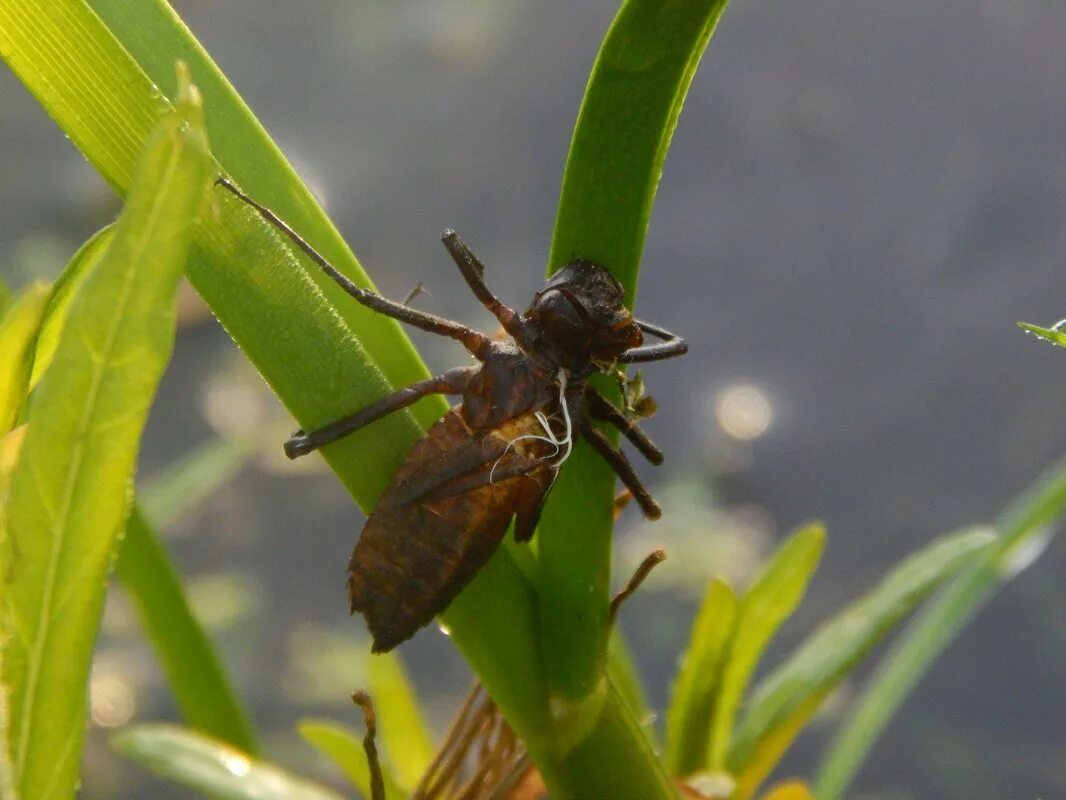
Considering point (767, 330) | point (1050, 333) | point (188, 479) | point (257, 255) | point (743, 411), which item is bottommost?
point (1050, 333)

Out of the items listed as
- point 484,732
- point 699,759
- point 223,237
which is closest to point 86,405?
point 223,237

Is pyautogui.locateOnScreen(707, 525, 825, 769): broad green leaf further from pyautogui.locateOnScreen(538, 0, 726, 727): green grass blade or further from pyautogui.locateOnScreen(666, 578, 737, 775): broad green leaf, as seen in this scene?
pyautogui.locateOnScreen(538, 0, 726, 727): green grass blade

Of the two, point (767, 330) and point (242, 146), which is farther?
point (767, 330)

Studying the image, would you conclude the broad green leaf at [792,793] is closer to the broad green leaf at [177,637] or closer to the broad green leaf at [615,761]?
the broad green leaf at [615,761]

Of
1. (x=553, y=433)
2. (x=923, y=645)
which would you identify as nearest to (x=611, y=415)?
(x=553, y=433)

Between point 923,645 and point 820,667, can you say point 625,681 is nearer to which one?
point 820,667

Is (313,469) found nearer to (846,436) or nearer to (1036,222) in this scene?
(846,436)

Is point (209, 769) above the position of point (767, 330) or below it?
below
